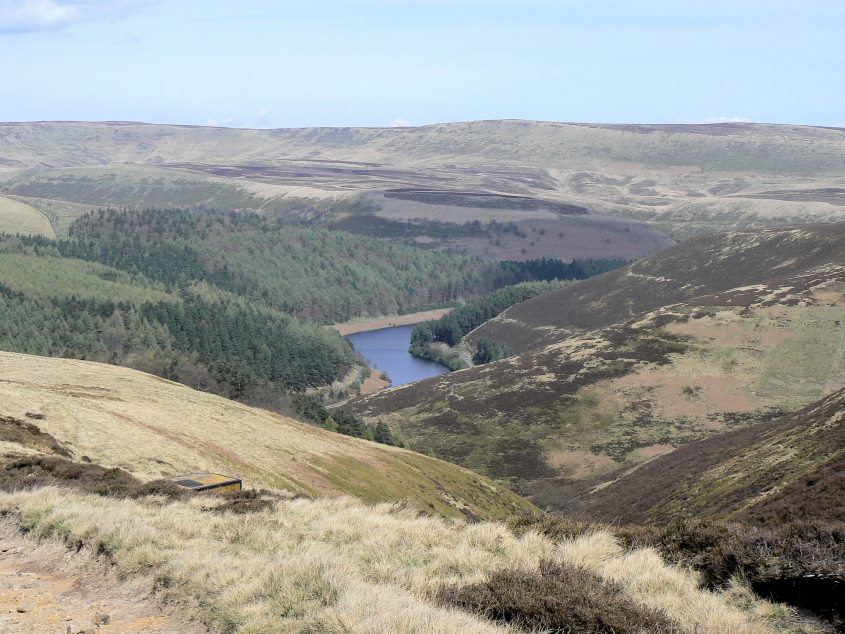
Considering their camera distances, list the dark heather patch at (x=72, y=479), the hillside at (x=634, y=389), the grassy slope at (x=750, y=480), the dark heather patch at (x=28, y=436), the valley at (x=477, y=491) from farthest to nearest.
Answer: the hillside at (x=634, y=389) → the grassy slope at (x=750, y=480) → the dark heather patch at (x=28, y=436) → the dark heather patch at (x=72, y=479) → the valley at (x=477, y=491)

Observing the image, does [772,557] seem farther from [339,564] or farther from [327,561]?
[327,561]

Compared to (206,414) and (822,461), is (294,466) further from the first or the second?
(822,461)

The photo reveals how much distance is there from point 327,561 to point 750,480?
4236 cm

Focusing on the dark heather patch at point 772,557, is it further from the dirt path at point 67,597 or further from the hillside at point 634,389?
the hillside at point 634,389

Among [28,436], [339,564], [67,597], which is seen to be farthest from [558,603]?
[28,436]

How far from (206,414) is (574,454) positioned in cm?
6561

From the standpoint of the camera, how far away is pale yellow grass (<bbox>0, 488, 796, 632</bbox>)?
12.0 meters

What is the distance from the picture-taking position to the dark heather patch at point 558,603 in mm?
11859

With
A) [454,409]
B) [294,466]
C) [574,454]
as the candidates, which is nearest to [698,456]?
[574,454]

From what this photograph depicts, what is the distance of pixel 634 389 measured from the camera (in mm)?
125500

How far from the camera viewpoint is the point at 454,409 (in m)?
133

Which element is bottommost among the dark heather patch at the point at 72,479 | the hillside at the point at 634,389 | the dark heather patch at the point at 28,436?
the hillside at the point at 634,389

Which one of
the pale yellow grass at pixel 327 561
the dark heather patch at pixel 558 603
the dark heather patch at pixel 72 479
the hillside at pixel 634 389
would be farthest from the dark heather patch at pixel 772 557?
the hillside at pixel 634 389

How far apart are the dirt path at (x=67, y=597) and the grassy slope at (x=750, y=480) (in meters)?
21.2
